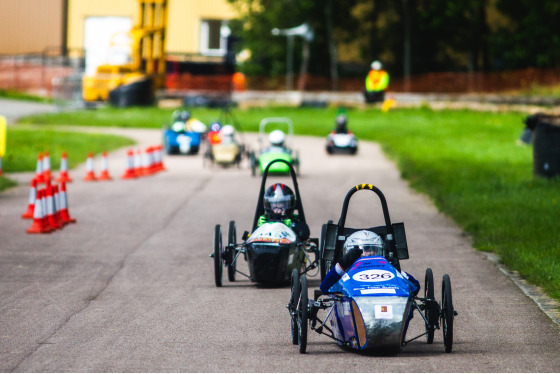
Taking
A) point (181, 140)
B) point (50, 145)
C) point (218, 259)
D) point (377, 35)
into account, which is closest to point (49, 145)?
point (50, 145)

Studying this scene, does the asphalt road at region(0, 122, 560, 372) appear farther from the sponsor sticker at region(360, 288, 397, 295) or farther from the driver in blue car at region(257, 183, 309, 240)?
the driver in blue car at region(257, 183, 309, 240)

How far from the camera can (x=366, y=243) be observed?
9.00 m

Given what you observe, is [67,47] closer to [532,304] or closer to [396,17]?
[396,17]

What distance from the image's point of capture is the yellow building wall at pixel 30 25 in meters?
63.8

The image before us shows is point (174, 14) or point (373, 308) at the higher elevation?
point (174, 14)

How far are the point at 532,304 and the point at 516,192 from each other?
9.73 metres

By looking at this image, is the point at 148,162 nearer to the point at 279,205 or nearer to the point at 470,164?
the point at 470,164

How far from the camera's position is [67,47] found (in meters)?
64.6

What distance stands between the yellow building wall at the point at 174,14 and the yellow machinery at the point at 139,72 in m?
8.86

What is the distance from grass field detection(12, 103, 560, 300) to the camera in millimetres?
14562

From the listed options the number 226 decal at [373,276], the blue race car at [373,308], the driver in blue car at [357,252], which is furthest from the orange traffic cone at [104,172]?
the number 226 decal at [373,276]

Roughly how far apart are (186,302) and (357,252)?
2.55 m

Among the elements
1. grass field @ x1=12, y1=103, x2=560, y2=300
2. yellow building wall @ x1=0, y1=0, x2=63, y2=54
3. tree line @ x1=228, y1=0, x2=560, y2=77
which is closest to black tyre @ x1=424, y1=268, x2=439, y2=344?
grass field @ x1=12, y1=103, x2=560, y2=300

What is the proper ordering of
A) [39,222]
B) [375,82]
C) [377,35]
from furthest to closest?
[377,35], [375,82], [39,222]
